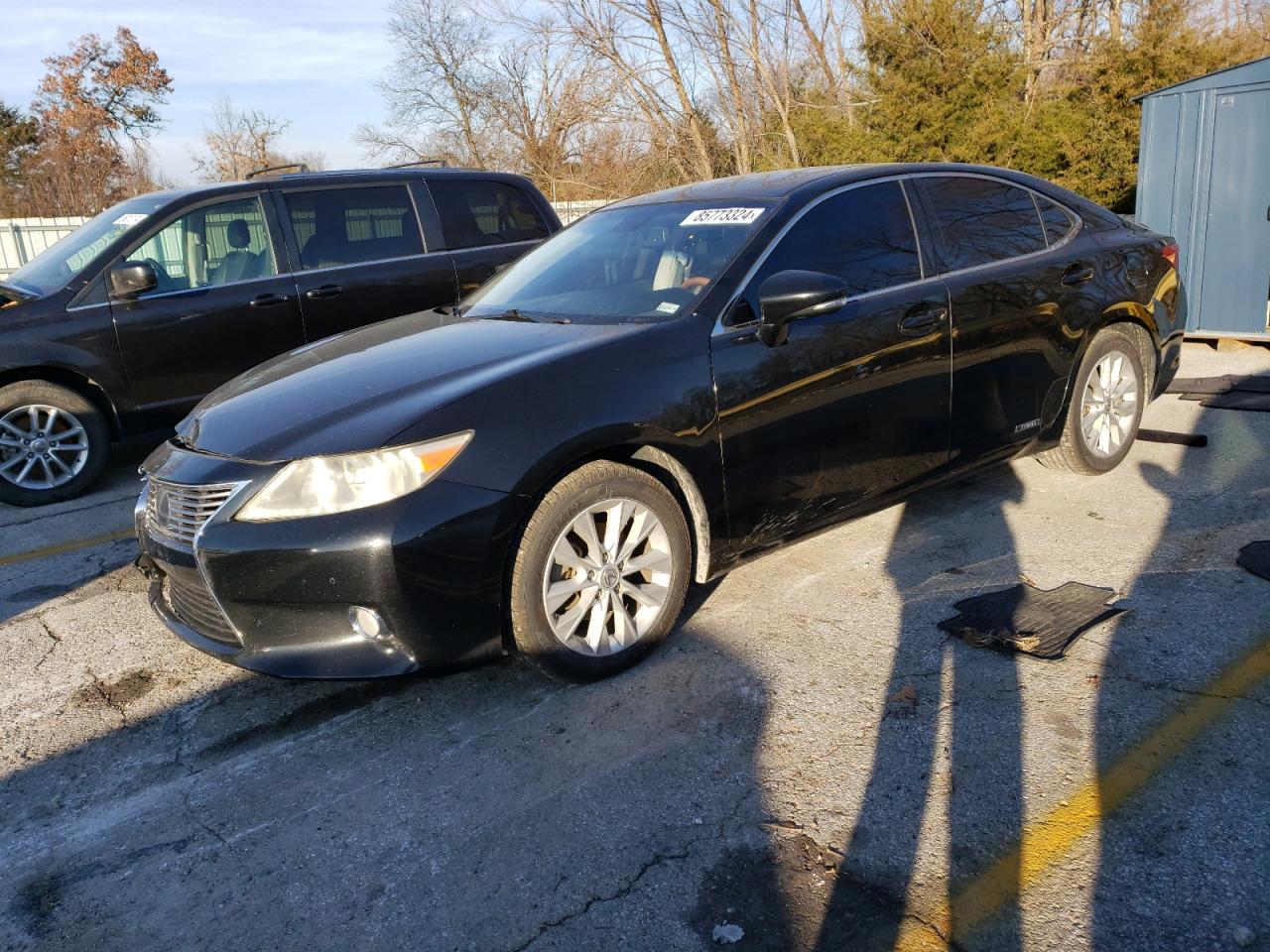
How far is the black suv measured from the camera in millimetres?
6258

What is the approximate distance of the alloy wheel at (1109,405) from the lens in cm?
519

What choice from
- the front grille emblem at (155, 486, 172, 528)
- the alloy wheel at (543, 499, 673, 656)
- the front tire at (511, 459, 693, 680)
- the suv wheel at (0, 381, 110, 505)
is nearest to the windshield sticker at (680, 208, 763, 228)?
the front tire at (511, 459, 693, 680)

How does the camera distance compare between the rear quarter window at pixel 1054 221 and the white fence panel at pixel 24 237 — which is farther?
the white fence panel at pixel 24 237

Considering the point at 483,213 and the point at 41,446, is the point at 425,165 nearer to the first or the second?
the point at 483,213

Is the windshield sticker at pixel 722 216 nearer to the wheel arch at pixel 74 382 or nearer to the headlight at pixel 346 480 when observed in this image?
the headlight at pixel 346 480

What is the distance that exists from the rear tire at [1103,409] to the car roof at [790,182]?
1.05 m

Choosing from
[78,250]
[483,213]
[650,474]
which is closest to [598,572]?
[650,474]

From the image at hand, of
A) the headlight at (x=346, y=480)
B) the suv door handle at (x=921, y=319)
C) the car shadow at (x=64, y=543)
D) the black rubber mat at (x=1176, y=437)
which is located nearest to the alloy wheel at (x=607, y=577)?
the headlight at (x=346, y=480)

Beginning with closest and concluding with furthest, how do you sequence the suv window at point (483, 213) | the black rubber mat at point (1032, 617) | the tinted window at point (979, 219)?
the black rubber mat at point (1032, 617) → the tinted window at point (979, 219) → the suv window at point (483, 213)

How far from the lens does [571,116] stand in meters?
20.3

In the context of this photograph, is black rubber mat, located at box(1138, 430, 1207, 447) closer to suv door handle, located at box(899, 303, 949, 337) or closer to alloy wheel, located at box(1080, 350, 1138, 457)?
alloy wheel, located at box(1080, 350, 1138, 457)

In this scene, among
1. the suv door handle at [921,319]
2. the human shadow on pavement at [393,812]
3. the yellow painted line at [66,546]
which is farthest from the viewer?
the yellow painted line at [66,546]

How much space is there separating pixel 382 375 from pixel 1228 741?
2.85 metres

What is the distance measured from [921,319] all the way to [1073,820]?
225cm
